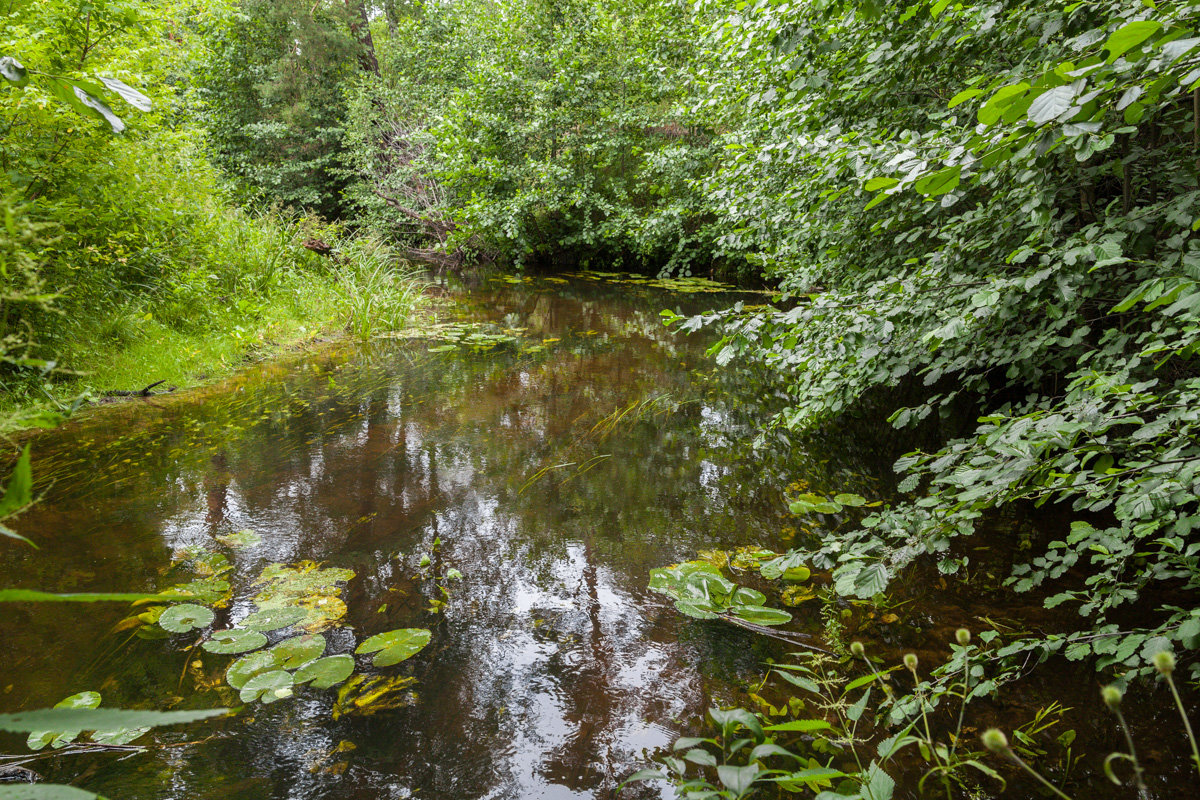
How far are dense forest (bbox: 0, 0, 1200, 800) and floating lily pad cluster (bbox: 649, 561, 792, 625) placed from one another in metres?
0.02

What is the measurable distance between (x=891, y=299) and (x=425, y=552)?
7.54ft

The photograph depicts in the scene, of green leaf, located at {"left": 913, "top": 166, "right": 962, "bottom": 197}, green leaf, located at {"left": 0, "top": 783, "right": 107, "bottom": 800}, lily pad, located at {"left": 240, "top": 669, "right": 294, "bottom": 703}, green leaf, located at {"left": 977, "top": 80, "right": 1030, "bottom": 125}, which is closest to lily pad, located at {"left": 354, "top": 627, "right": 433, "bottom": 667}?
lily pad, located at {"left": 240, "top": 669, "right": 294, "bottom": 703}

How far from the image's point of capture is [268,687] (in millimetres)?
2057

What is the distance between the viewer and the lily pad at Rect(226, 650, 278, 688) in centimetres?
208

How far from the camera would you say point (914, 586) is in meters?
2.54

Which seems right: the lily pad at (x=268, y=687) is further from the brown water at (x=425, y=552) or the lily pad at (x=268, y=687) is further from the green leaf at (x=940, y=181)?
the green leaf at (x=940, y=181)

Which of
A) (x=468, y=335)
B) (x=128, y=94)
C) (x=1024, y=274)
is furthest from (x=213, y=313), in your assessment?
(x=1024, y=274)

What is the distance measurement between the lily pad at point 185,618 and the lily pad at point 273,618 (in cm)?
15

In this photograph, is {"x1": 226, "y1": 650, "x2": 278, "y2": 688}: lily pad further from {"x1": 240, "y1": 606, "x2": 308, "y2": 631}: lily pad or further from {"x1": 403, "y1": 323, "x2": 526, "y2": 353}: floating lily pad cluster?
{"x1": 403, "y1": 323, "x2": 526, "y2": 353}: floating lily pad cluster

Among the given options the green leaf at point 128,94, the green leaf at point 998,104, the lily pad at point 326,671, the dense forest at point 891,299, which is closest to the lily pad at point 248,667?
the lily pad at point 326,671

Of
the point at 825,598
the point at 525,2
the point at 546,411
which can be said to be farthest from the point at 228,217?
the point at 825,598

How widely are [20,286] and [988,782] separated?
491 cm

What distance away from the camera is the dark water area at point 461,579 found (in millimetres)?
1812

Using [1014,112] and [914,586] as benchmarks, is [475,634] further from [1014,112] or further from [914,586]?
[1014,112]
